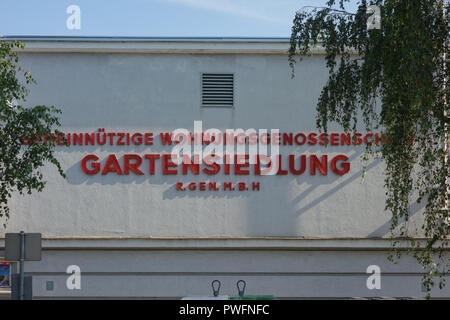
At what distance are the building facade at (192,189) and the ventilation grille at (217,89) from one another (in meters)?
0.04

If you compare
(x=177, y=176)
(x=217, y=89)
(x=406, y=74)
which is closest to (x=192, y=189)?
(x=177, y=176)

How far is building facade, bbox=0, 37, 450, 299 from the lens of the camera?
19688 millimetres

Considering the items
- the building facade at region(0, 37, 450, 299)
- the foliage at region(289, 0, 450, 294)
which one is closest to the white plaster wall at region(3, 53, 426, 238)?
the building facade at region(0, 37, 450, 299)

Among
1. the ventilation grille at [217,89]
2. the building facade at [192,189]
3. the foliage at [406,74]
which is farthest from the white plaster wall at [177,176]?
the foliage at [406,74]

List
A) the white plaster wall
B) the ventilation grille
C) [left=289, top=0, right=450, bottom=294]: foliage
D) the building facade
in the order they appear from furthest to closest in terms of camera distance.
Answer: the ventilation grille
the white plaster wall
the building facade
[left=289, top=0, right=450, bottom=294]: foliage

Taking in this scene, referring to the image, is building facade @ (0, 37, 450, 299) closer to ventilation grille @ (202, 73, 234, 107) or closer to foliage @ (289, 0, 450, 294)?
ventilation grille @ (202, 73, 234, 107)

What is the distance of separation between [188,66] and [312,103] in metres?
3.90

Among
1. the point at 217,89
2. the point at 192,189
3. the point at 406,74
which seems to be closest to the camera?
the point at 406,74

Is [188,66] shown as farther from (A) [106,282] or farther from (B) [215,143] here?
(A) [106,282]

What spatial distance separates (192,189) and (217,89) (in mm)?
3103

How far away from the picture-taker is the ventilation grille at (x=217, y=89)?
20109mm

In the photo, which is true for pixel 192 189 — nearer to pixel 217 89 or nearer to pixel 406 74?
pixel 217 89

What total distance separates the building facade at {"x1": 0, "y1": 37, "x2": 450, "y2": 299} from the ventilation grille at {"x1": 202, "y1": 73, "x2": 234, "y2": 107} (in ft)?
0.14

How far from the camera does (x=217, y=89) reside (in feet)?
66.2
